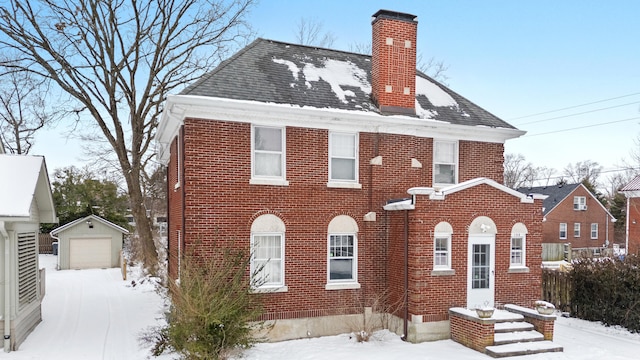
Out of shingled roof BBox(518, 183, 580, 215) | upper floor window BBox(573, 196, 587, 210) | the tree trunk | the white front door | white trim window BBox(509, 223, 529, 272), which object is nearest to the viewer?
the white front door

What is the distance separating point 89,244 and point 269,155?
21.1m

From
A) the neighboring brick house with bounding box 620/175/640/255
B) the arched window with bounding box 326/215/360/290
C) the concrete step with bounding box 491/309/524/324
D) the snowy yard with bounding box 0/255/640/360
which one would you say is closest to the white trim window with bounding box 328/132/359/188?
the arched window with bounding box 326/215/360/290

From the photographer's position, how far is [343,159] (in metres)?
12.2

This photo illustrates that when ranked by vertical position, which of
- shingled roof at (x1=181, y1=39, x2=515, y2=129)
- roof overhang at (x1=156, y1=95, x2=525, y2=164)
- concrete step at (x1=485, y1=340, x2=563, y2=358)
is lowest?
concrete step at (x1=485, y1=340, x2=563, y2=358)

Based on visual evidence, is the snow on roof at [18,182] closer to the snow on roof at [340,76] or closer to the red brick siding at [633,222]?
the snow on roof at [340,76]

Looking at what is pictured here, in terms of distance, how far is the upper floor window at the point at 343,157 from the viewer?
476 inches

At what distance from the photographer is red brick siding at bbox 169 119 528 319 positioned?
10.7m

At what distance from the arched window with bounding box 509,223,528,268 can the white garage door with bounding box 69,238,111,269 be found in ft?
80.3

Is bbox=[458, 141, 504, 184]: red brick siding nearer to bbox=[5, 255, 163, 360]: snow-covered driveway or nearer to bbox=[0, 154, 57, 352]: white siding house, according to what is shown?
bbox=[5, 255, 163, 360]: snow-covered driveway

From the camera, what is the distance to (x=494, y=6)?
1392 centimetres

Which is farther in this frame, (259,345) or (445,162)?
(445,162)

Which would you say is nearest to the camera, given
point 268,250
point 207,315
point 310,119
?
point 207,315

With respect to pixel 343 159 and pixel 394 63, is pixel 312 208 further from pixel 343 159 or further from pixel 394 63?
pixel 394 63

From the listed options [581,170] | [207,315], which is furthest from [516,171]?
[207,315]
